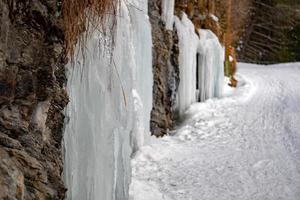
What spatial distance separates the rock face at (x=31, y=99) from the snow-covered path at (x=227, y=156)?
1.66 meters

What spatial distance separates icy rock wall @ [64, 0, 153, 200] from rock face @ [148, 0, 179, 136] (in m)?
2.82

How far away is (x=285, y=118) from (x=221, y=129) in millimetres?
1185

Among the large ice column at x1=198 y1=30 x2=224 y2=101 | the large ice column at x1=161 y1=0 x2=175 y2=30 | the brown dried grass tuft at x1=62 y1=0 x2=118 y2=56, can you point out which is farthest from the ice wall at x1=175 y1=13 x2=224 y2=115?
the brown dried grass tuft at x1=62 y1=0 x2=118 y2=56

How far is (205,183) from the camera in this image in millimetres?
5402

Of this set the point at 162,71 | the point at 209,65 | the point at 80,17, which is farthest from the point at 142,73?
the point at 209,65

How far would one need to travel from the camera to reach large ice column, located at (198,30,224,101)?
946 cm

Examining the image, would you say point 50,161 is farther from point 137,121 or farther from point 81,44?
point 137,121

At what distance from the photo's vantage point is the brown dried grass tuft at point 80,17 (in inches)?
129

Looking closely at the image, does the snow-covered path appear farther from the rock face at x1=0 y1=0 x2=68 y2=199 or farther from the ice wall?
the rock face at x1=0 y1=0 x2=68 y2=199

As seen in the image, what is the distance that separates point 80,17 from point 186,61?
5062 millimetres

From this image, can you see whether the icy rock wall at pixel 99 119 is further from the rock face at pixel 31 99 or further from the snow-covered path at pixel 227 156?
the snow-covered path at pixel 227 156

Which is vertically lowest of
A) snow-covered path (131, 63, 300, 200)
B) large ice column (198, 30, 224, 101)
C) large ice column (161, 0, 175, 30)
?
snow-covered path (131, 63, 300, 200)

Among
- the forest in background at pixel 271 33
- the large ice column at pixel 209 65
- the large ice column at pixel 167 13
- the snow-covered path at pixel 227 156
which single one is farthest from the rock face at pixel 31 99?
the forest in background at pixel 271 33

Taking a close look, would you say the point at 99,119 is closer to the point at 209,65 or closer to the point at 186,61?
the point at 186,61
